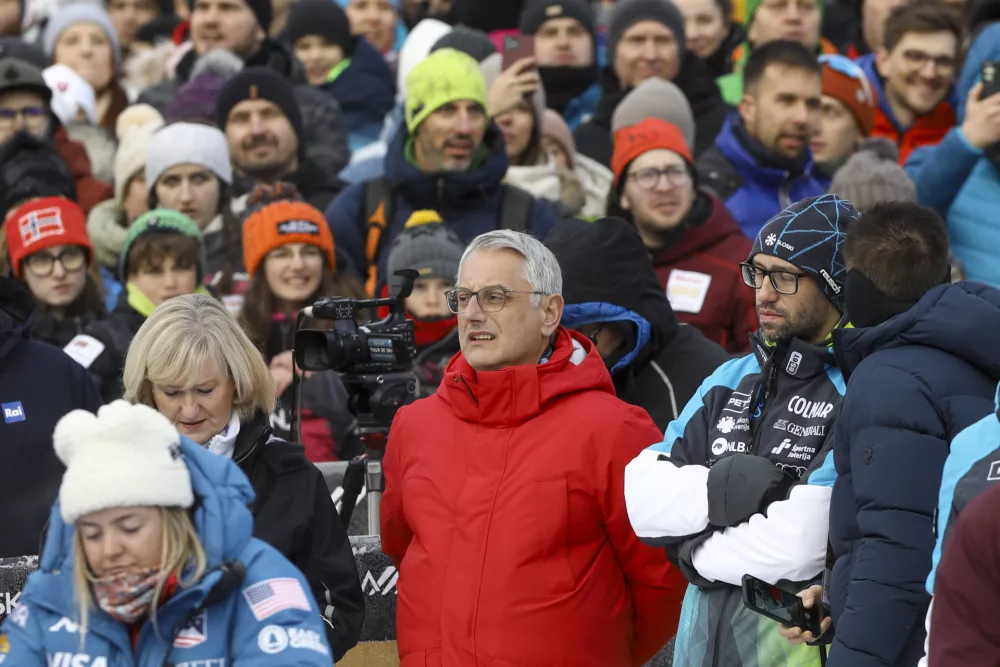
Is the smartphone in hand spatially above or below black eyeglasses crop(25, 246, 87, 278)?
below

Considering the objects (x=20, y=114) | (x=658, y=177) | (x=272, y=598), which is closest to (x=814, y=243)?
(x=272, y=598)

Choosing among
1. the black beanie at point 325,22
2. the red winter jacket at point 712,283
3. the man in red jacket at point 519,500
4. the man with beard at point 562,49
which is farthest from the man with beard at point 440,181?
the black beanie at point 325,22

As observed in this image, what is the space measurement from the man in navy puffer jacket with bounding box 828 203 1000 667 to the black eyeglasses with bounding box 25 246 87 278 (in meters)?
4.23

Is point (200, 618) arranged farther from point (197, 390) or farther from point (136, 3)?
point (136, 3)

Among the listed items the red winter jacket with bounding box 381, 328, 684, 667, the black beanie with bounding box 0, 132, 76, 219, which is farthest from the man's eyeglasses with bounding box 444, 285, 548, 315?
the black beanie with bounding box 0, 132, 76, 219

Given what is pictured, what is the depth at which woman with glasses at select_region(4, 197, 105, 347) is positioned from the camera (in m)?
7.84

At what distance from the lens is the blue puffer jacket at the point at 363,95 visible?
36.7 ft

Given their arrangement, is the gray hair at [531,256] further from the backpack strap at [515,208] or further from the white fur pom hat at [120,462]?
the backpack strap at [515,208]

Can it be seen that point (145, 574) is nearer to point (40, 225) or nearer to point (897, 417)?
point (897, 417)

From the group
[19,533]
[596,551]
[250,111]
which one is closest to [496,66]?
[250,111]

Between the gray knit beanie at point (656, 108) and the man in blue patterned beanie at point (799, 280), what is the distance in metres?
4.04

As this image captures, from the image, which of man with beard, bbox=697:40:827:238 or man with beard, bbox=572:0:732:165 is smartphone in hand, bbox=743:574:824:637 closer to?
man with beard, bbox=697:40:827:238

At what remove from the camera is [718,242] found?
26.6 feet

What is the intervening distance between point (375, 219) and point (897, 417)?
430 cm
